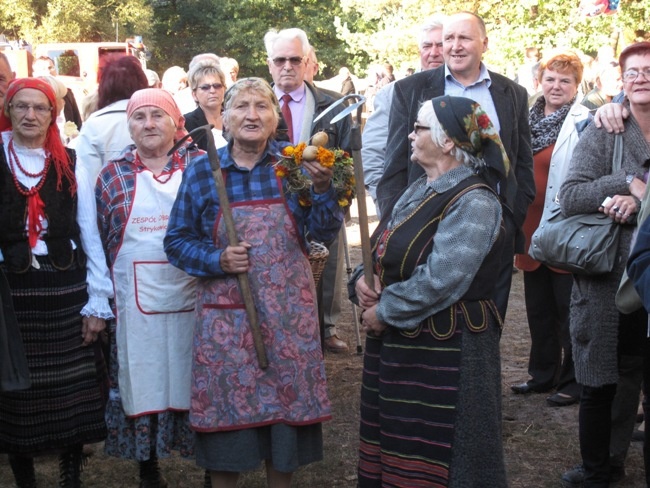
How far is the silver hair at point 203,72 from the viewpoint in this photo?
6.39m

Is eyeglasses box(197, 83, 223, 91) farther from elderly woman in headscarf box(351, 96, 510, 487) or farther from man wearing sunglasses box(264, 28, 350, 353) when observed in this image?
elderly woman in headscarf box(351, 96, 510, 487)

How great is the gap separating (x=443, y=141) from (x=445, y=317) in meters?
0.69

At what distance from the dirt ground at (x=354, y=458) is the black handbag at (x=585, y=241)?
1215 mm

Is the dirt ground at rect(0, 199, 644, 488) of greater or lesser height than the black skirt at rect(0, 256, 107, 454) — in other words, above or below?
below

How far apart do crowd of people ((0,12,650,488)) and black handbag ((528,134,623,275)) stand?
5 cm

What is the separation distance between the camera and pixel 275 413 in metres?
3.91

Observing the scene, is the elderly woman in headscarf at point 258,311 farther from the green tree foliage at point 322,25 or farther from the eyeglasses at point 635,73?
the green tree foliage at point 322,25

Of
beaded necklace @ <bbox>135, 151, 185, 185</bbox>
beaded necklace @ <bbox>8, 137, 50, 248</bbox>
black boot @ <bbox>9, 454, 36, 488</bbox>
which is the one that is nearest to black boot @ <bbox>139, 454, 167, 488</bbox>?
black boot @ <bbox>9, 454, 36, 488</bbox>

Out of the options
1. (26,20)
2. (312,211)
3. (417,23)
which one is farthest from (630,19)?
(26,20)

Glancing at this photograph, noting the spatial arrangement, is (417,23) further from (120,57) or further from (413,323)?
Answer: (413,323)

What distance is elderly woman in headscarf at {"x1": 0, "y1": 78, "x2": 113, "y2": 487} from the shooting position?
4289mm

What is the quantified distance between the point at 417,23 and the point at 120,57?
2122 cm

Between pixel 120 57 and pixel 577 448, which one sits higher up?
pixel 120 57

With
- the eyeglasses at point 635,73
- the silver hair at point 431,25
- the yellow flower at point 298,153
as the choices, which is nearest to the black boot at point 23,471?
the yellow flower at point 298,153
